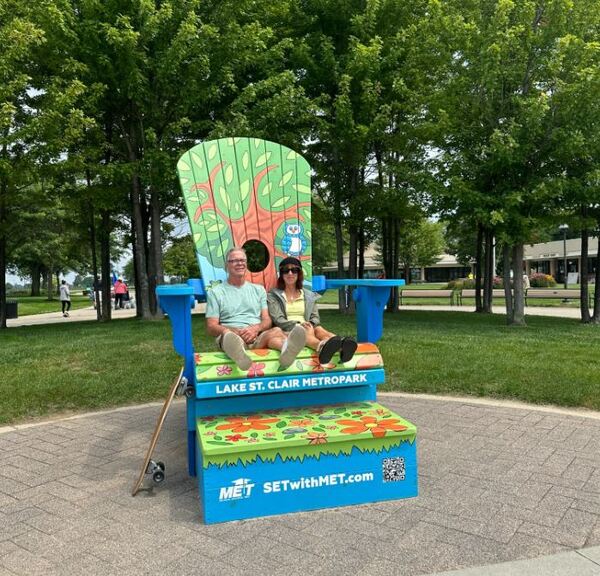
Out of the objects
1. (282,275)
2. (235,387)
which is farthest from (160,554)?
(282,275)

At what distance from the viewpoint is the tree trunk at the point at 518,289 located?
11.1 metres

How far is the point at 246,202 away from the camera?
14.9ft

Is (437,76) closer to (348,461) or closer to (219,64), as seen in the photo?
(219,64)

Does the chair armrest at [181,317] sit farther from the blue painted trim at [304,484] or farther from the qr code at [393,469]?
the qr code at [393,469]

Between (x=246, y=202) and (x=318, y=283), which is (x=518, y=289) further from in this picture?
(x=246, y=202)

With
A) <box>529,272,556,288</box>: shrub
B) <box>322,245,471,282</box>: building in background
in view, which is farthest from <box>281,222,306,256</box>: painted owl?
<box>322,245,471,282</box>: building in background

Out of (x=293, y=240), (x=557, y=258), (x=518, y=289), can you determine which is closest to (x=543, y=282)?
(x=557, y=258)

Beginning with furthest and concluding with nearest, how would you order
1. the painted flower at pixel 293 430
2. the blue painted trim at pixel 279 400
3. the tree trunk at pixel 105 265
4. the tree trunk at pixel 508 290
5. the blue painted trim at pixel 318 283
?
the tree trunk at pixel 105 265
the tree trunk at pixel 508 290
the blue painted trim at pixel 318 283
the blue painted trim at pixel 279 400
the painted flower at pixel 293 430

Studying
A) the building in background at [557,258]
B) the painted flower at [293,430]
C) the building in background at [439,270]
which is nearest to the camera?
the painted flower at [293,430]

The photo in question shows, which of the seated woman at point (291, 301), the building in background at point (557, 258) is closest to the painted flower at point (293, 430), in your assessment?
the seated woman at point (291, 301)

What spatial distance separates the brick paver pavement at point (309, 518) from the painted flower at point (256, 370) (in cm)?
74

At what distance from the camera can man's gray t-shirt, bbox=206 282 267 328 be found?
3.75m

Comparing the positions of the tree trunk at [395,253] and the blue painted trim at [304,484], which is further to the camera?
the tree trunk at [395,253]

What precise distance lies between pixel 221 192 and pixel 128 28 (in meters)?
7.08
